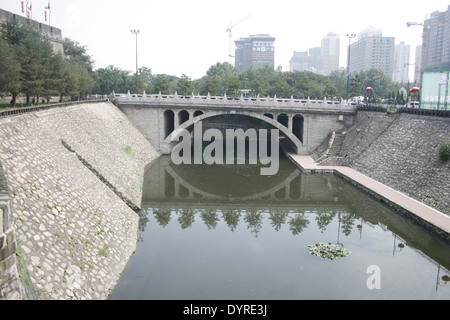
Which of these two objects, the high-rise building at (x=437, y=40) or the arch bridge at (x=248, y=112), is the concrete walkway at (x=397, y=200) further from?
the high-rise building at (x=437, y=40)

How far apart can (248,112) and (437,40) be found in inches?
3298

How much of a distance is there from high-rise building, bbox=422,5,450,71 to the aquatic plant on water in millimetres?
90899

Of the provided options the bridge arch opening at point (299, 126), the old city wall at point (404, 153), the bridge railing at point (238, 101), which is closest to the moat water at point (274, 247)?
the old city wall at point (404, 153)

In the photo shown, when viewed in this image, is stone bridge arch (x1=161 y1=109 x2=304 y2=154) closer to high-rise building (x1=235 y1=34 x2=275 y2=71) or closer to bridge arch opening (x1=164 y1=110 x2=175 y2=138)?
bridge arch opening (x1=164 y1=110 x2=175 y2=138)

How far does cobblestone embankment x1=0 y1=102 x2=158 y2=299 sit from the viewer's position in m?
11.2

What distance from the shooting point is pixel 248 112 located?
40.4 m

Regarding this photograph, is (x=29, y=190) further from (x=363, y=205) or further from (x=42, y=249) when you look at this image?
(x=363, y=205)

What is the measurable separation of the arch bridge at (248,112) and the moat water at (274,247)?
11826 mm

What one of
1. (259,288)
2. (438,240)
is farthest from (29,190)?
(438,240)

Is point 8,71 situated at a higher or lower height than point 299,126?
higher

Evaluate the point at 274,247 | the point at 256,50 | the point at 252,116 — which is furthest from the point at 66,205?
the point at 256,50

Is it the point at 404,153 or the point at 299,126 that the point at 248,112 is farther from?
the point at 404,153

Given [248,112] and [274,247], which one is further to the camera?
[248,112]

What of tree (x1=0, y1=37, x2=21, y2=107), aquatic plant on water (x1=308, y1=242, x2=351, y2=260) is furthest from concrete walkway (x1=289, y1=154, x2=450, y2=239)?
tree (x1=0, y1=37, x2=21, y2=107)
